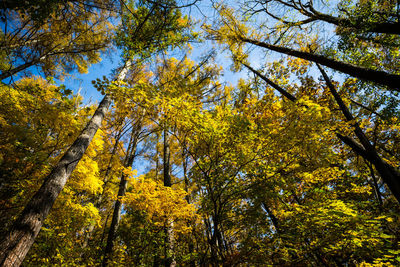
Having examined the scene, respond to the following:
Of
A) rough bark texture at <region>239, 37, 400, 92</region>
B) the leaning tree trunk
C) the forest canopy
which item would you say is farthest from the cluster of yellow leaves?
rough bark texture at <region>239, 37, 400, 92</region>

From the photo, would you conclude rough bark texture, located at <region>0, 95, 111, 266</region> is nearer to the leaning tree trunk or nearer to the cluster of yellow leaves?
the leaning tree trunk

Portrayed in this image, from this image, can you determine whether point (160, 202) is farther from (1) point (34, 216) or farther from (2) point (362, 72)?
(2) point (362, 72)

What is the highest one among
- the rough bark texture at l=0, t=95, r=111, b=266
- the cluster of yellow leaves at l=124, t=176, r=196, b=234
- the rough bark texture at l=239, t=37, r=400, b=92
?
the rough bark texture at l=239, t=37, r=400, b=92

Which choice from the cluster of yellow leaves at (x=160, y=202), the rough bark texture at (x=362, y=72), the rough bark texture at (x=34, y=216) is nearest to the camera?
the rough bark texture at (x=34, y=216)

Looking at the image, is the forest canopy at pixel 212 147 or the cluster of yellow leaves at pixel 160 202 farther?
the cluster of yellow leaves at pixel 160 202

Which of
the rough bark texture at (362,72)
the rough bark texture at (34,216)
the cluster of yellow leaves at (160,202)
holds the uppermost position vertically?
the rough bark texture at (362,72)

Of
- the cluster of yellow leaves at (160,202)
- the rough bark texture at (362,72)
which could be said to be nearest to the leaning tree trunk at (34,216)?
the cluster of yellow leaves at (160,202)

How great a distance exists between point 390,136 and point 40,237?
501 inches

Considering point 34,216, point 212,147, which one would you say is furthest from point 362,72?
point 34,216

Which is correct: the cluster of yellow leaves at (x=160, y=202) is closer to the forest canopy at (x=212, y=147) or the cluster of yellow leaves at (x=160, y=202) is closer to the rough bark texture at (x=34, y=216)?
the forest canopy at (x=212, y=147)

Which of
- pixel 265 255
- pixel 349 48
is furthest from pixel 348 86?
pixel 265 255

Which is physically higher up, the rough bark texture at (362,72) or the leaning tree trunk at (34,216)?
the rough bark texture at (362,72)

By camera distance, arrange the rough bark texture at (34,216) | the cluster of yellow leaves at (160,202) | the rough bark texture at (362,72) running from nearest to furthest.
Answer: the rough bark texture at (34,216) < the rough bark texture at (362,72) < the cluster of yellow leaves at (160,202)

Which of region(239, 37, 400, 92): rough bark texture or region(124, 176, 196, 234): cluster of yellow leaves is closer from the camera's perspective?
region(239, 37, 400, 92): rough bark texture
